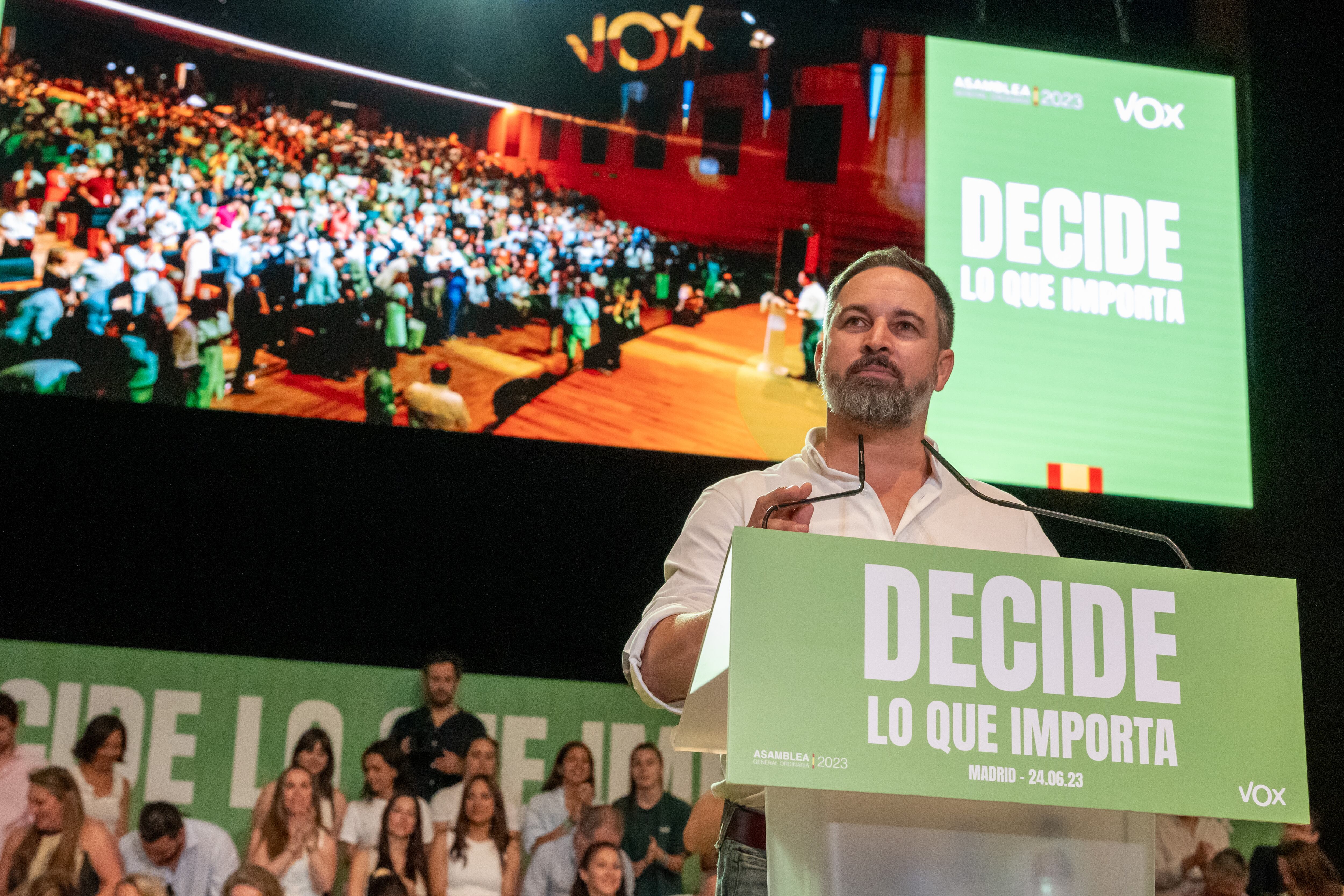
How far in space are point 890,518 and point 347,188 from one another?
112 inches

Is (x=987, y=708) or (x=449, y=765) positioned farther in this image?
(x=449, y=765)

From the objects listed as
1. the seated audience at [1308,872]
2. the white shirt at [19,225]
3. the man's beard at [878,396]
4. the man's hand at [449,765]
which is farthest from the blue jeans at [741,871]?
the seated audience at [1308,872]

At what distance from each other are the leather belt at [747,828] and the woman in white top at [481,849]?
280cm

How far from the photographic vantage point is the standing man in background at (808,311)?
417cm

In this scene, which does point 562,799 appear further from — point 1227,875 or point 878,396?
point 878,396

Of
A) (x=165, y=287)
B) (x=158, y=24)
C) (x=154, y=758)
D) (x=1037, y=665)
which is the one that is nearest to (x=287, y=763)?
(x=154, y=758)

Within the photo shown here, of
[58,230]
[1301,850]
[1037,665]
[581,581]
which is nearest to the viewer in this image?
[1037,665]

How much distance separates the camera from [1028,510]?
5.01 feet

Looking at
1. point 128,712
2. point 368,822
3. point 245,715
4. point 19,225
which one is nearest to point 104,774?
point 128,712

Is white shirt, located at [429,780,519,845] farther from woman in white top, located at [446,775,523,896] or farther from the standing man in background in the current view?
the standing man in background

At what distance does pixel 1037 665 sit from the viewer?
3.40 ft

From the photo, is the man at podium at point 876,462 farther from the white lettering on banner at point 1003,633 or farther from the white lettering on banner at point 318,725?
the white lettering on banner at point 318,725

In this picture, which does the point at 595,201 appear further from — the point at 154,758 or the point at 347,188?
the point at 154,758

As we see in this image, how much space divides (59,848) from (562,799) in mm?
1449
